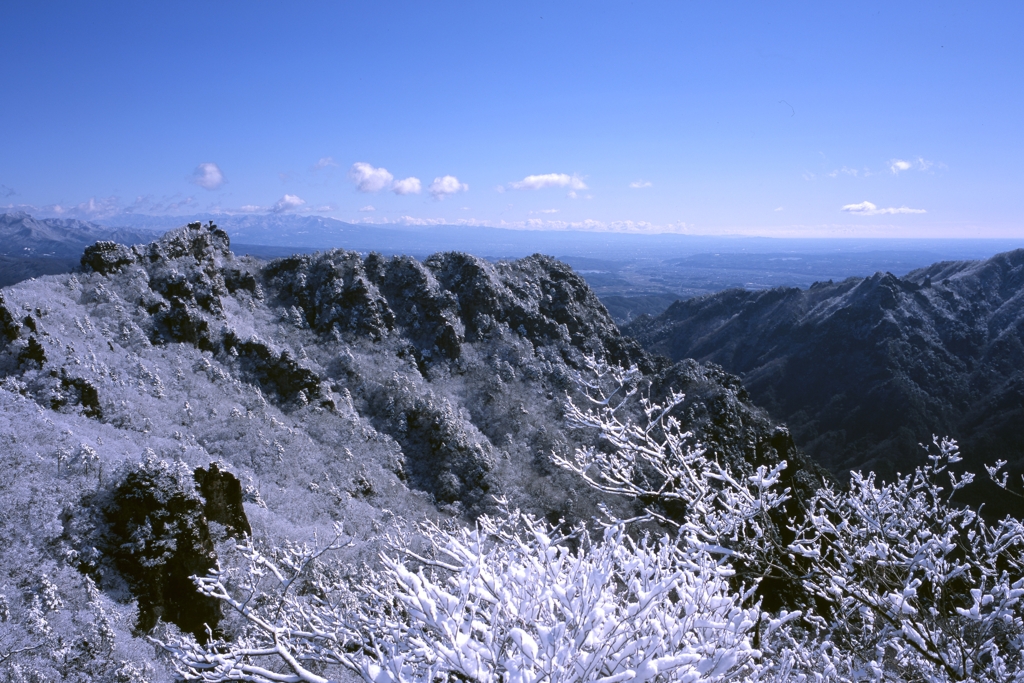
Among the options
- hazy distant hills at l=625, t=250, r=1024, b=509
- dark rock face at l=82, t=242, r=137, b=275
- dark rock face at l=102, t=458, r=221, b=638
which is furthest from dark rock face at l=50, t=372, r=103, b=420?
hazy distant hills at l=625, t=250, r=1024, b=509

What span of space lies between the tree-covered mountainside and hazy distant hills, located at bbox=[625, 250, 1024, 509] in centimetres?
4809

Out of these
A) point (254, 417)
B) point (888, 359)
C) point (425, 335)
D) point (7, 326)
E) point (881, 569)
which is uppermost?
point (7, 326)

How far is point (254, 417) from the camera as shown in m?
38.4

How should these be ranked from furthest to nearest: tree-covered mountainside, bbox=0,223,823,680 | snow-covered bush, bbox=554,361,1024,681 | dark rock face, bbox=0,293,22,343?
1. dark rock face, bbox=0,293,22,343
2. tree-covered mountainside, bbox=0,223,823,680
3. snow-covered bush, bbox=554,361,1024,681

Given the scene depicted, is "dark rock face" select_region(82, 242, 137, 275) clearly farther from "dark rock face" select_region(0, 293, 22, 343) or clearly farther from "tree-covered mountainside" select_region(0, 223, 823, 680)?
"dark rock face" select_region(0, 293, 22, 343)

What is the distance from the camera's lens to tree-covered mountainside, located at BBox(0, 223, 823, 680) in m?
20.9

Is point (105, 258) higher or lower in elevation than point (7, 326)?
higher

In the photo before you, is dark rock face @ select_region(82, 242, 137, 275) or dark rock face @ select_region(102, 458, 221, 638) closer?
dark rock face @ select_region(102, 458, 221, 638)

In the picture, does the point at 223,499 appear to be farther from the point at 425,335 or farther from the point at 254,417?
the point at 425,335

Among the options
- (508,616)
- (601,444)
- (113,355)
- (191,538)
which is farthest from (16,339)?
(601,444)

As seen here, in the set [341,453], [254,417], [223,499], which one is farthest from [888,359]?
[223,499]

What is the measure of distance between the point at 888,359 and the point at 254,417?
124872mm

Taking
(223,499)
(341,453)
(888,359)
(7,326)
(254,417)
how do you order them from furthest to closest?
(888,359) < (341,453) < (254,417) < (7,326) < (223,499)

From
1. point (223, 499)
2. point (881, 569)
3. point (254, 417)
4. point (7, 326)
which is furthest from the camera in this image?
point (254, 417)
